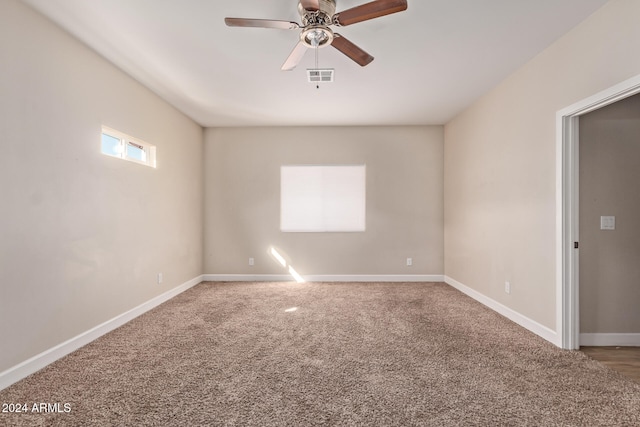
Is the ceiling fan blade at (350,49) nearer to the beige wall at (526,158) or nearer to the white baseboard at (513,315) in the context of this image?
the beige wall at (526,158)

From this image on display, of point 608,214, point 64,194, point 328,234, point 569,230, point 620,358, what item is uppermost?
point 64,194

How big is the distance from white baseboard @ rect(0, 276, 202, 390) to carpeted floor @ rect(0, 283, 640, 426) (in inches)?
2.9

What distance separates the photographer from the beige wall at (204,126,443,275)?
5328 mm

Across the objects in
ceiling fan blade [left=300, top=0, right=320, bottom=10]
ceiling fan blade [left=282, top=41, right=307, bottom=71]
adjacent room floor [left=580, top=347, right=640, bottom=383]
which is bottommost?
adjacent room floor [left=580, top=347, right=640, bottom=383]

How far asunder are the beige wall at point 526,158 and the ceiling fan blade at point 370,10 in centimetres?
164

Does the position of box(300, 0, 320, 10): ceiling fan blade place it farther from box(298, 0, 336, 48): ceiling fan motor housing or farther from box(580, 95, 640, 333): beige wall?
box(580, 95, 640, 333): beige wall

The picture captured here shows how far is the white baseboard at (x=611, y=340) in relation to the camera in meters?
2.73

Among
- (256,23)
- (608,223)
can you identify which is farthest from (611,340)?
(256,23)

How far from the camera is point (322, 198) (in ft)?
17.8

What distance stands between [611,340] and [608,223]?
3.44ft

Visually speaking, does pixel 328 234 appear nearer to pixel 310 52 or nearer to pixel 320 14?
pixel 310 52

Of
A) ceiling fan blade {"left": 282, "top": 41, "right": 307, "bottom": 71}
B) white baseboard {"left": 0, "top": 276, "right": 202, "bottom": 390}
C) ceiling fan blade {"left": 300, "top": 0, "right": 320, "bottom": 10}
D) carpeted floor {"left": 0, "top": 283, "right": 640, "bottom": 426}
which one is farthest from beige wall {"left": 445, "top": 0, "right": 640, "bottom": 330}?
white baseboard {"left": 0, "top": 276, "right": 202, "bottom": 390}

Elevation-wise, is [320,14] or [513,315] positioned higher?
[320,14]

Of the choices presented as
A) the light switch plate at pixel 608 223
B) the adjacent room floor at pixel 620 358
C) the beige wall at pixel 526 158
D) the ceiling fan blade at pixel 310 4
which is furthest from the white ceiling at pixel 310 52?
the adjacent room floor at pixel 620 358
